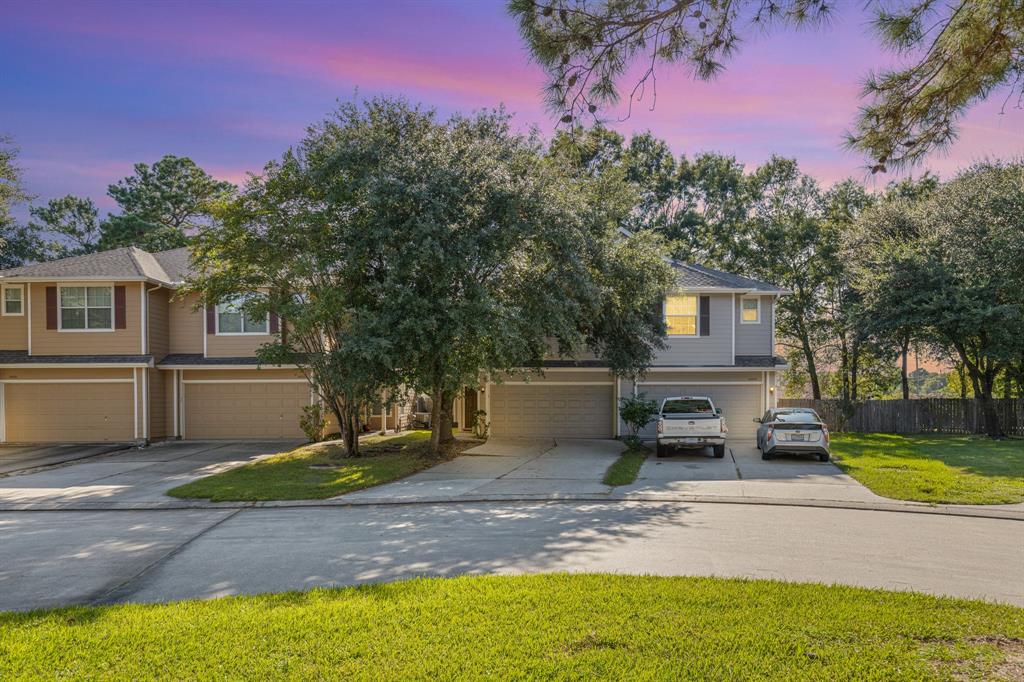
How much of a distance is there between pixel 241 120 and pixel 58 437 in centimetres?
1327

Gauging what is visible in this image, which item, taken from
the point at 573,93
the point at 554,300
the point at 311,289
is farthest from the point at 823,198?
the point at 573,93

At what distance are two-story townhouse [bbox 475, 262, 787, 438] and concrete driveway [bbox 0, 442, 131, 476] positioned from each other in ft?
39.3

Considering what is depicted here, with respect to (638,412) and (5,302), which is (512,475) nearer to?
(638,412)

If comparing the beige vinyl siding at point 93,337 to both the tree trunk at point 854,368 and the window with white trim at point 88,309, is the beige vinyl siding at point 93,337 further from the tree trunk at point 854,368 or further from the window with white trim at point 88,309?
the tree trunk at point 854,368

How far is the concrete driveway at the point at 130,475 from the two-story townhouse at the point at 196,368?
1.44 meters

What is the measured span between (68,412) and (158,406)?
2.70 m

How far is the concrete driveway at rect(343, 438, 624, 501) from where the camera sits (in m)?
13.0

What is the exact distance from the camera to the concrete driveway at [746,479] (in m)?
12.4

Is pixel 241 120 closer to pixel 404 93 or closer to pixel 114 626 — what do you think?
pixel 404 93

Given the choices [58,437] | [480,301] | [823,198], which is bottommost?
[58,437]

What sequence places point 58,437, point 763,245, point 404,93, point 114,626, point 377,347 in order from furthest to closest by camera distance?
point 763,245 → point 58,437 → point 404,93 → point 377,347 → point 114,626

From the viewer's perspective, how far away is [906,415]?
89.2ft

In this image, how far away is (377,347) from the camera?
14227 mm

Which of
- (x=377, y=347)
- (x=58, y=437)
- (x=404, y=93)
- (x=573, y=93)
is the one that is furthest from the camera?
(x=58, y=437)
